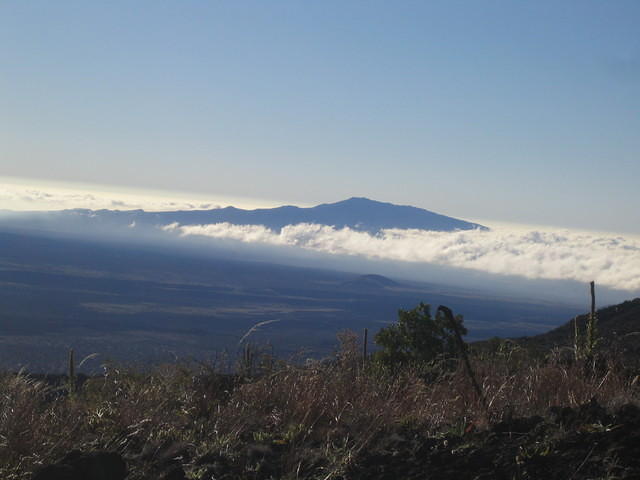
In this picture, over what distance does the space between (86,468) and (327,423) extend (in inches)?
78.5

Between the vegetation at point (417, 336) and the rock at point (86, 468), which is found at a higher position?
the rock at point (86, 468)

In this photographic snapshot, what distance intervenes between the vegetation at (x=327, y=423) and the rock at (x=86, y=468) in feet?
0.61

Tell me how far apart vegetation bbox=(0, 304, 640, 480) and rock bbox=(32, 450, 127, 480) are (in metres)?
0.19

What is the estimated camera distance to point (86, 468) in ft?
15.0

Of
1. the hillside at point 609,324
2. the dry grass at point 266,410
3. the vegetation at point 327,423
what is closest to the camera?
the vegetation at point 327,423

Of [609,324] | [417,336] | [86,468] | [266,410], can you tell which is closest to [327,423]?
[266,410]

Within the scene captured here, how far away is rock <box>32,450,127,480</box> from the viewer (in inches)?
177

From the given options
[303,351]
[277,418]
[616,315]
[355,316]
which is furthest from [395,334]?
[355,316]

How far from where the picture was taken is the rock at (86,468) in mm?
4504

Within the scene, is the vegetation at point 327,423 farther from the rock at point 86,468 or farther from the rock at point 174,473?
the rock at point 86,468

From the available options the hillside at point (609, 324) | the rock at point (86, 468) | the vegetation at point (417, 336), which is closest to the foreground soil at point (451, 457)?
the rock at point (86, 468)

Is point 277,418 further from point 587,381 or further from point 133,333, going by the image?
point 133,333

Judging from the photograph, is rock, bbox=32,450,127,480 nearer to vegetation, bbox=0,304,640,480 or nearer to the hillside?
vegetation, bbox=0,304,640,480

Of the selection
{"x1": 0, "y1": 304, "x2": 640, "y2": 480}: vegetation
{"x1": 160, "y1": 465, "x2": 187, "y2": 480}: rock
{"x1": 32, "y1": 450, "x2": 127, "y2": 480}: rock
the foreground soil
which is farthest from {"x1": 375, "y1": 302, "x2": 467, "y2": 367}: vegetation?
{"x1": 32, "y1": 450, "x2": 127, "y2": 480}: rock
